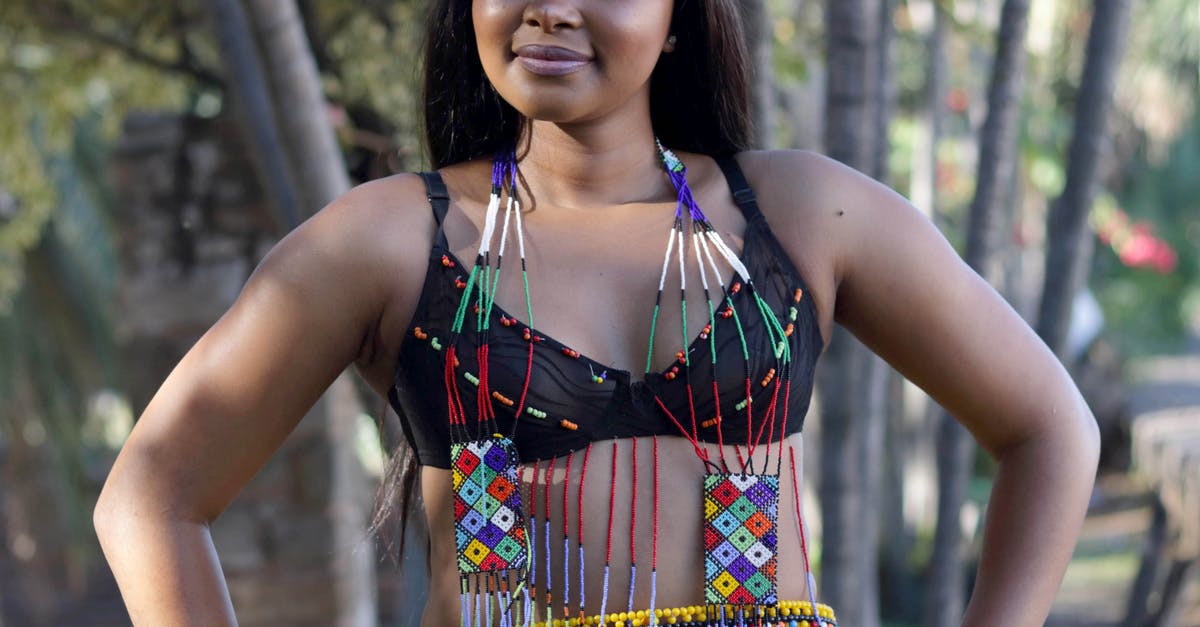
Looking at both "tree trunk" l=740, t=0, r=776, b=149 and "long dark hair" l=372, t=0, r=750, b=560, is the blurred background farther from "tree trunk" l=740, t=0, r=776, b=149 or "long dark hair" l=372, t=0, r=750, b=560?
"long dark hair" l=372, t=0, r=750, b=560

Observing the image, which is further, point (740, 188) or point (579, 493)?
point (740, 188)

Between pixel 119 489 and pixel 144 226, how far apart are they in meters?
3.41

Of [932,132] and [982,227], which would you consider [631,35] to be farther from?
[932,132]

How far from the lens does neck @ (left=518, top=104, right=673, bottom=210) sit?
6.70 feet

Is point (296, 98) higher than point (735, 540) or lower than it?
higher

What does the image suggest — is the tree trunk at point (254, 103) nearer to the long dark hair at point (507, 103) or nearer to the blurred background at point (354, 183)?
the blurred background at point (354, 183)

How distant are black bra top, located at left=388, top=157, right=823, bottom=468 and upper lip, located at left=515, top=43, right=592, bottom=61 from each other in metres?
0.25

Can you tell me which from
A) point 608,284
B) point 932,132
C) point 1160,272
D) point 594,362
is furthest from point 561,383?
point 1160,272

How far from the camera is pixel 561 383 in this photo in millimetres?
1852

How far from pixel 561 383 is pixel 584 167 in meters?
0.35

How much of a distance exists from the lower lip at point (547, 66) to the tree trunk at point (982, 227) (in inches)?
72.6

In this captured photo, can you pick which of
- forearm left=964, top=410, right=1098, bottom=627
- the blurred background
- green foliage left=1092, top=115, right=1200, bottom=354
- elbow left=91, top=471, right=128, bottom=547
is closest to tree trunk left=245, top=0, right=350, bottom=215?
the blurred background

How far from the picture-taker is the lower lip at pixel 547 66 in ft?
6.11

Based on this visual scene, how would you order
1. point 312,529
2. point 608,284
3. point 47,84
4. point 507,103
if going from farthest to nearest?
point 47,84 < point 312,529 < point 507,103 < point 608,284
